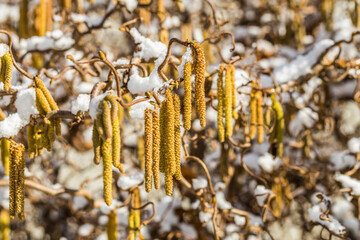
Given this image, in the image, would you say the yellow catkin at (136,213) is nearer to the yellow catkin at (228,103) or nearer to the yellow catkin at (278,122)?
the yellow catkin at (228,103)

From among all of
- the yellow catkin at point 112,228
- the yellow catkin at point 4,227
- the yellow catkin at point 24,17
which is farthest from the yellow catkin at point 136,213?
the yellow catkin at point 24,17

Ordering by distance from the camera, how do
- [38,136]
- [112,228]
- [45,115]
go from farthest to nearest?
[112,228] < [38,136] < [45,115]

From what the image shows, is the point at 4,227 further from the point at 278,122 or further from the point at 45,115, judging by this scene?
the point at 278,122

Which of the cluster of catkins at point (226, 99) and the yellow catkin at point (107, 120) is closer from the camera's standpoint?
the yellow catkin at point (107, 120)

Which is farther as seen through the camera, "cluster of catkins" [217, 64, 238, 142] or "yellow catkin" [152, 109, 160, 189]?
"cluster of catkins" [217, 64, 238, 142]

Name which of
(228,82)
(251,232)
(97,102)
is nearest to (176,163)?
(97,102)

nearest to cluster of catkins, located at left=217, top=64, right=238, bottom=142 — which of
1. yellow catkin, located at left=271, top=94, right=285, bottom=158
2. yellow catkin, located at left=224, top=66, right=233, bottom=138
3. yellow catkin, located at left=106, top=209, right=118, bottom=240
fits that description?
yellow catkin, located at left=224, top=66, right=233, bottom=138

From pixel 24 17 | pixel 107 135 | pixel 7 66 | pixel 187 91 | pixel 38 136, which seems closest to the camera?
pixel 107 135

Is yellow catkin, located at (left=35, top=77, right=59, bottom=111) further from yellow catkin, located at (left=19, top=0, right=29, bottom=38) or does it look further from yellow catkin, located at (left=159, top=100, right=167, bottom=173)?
yellow catkin, located at (left=19, top=0, right=29, bottom=38)

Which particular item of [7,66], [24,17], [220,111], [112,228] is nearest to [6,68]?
[7,66]
